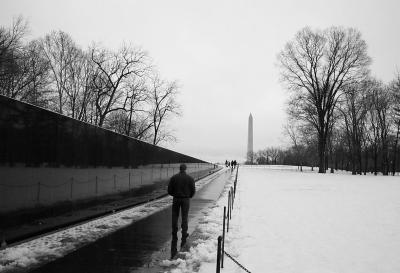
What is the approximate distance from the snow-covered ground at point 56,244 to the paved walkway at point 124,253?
12.8 inches

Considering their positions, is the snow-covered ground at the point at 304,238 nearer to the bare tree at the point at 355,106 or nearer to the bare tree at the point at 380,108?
the bare tree at the point at 355,106

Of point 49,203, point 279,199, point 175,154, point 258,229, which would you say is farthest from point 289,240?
point 175,154

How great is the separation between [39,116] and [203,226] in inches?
218

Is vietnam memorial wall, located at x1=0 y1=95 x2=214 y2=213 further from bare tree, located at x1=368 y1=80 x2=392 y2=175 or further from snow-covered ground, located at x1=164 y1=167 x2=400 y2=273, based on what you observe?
bare tree, located at x1=368 y1=80 x2=392 y2=175

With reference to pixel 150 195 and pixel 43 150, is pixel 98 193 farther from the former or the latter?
pixel 150 195

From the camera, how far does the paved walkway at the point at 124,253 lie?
269 inches

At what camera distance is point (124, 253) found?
26.0 feet

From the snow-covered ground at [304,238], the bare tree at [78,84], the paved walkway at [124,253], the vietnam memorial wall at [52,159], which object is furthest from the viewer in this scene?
the bare tree at [78,84]

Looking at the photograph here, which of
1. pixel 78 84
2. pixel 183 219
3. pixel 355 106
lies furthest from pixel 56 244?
pixel 355 106

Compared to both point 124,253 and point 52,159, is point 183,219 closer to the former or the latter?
point 124,253

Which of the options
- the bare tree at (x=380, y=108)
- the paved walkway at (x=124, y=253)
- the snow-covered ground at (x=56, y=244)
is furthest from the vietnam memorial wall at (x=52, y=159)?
the bare tree at (x=380, y=108)

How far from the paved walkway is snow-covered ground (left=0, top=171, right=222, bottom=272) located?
33 cm

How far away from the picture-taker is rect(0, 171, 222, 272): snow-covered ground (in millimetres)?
7078

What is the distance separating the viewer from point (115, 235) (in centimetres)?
976
